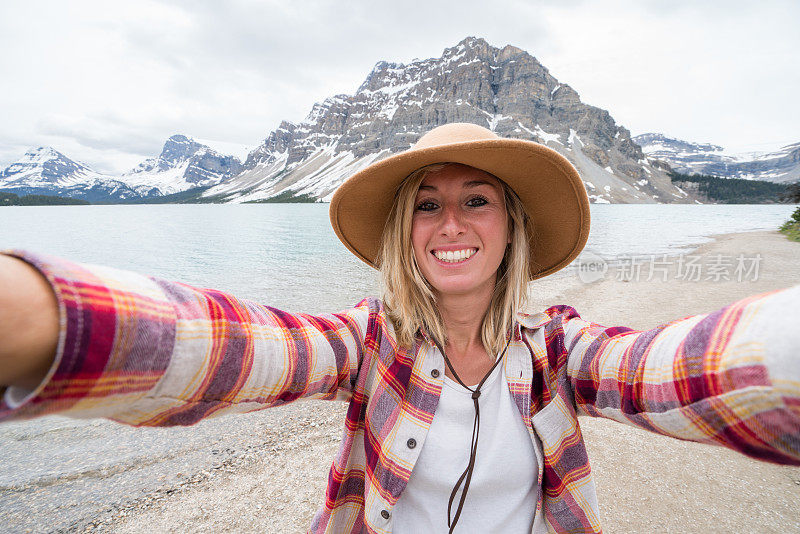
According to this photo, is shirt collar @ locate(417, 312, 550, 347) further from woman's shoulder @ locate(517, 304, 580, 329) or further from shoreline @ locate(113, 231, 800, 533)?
shoreline @ locate(113, 231, 800, 533)

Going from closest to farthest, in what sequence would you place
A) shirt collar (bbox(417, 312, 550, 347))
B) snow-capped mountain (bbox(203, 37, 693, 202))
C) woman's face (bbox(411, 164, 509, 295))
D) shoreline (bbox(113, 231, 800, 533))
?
shirt collar (bbox(417, 312, 550, 347)) < woman's face (bbox(411, 164, 509, 295)) < shoreline (bbox(113, 231, 800, 533)) < snow-capped mountain (bbox(203, 37, 693, 202))

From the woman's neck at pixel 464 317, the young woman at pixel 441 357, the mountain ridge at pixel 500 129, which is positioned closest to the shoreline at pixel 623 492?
the young woman at pixel 441 357

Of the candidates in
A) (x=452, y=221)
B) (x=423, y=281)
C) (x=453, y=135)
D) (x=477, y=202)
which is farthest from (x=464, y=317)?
(x=453, y=135)

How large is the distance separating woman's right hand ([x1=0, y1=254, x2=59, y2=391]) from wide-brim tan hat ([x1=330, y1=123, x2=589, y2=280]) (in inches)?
45.0

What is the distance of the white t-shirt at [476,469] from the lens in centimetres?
142

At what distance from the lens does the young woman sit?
2.31ft

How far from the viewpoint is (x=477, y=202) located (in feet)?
6.03

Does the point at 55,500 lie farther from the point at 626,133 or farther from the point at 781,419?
the point at 626,133

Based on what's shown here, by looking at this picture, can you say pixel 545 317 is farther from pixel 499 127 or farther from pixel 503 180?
pixel 499 127

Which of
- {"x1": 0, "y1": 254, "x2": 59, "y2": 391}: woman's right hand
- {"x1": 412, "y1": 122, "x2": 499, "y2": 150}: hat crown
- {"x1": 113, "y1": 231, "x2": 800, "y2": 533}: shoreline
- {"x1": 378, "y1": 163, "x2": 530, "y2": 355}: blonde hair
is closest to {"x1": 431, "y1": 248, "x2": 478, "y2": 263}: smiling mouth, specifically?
{"x1": 378, "y1": 163, "x2": 530, "y2": 355}: blonde hair

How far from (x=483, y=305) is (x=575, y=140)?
18017 cm

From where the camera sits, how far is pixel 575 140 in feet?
506

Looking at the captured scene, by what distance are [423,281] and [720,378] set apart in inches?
48.2

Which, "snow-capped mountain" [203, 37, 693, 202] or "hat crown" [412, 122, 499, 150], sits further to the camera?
"snow-capped mountain" [203, 37, 693, 202]
